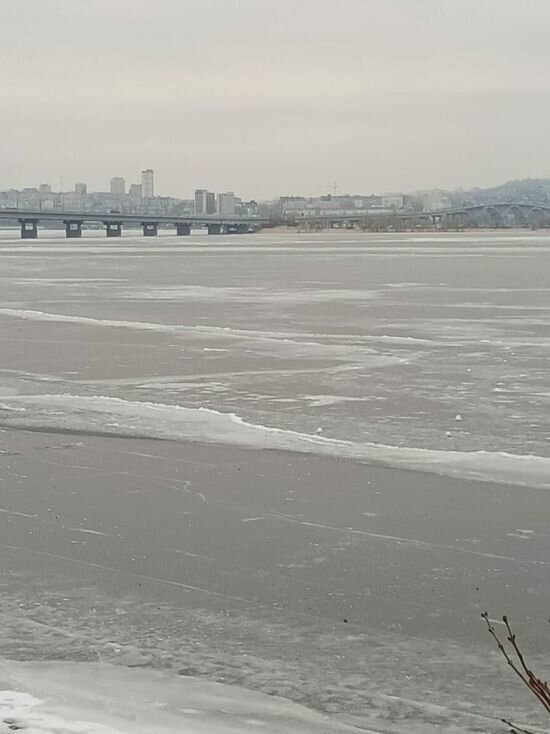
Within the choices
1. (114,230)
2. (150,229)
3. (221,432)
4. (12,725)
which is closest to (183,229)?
(150,229)

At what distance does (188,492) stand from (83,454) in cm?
171

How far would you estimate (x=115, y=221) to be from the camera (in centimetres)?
15838

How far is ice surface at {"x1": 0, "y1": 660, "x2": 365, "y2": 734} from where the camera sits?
4469mm

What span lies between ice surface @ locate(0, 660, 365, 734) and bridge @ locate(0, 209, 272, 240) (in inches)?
5726

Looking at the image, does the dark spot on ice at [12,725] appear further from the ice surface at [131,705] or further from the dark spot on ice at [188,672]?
the dark spot on ice at [188,672]

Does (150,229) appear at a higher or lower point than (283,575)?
higher

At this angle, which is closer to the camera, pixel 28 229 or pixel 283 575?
pixel 283 575

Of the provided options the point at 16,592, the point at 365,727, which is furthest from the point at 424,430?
the point at 365,727

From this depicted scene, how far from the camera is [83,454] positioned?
9828mm

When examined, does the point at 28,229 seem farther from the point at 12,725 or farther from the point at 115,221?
the point at 12,725

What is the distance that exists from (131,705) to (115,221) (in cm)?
15698

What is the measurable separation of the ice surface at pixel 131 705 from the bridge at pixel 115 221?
477 feet

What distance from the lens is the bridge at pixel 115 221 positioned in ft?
486

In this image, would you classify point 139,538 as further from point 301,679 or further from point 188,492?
Answer: point 301,679
